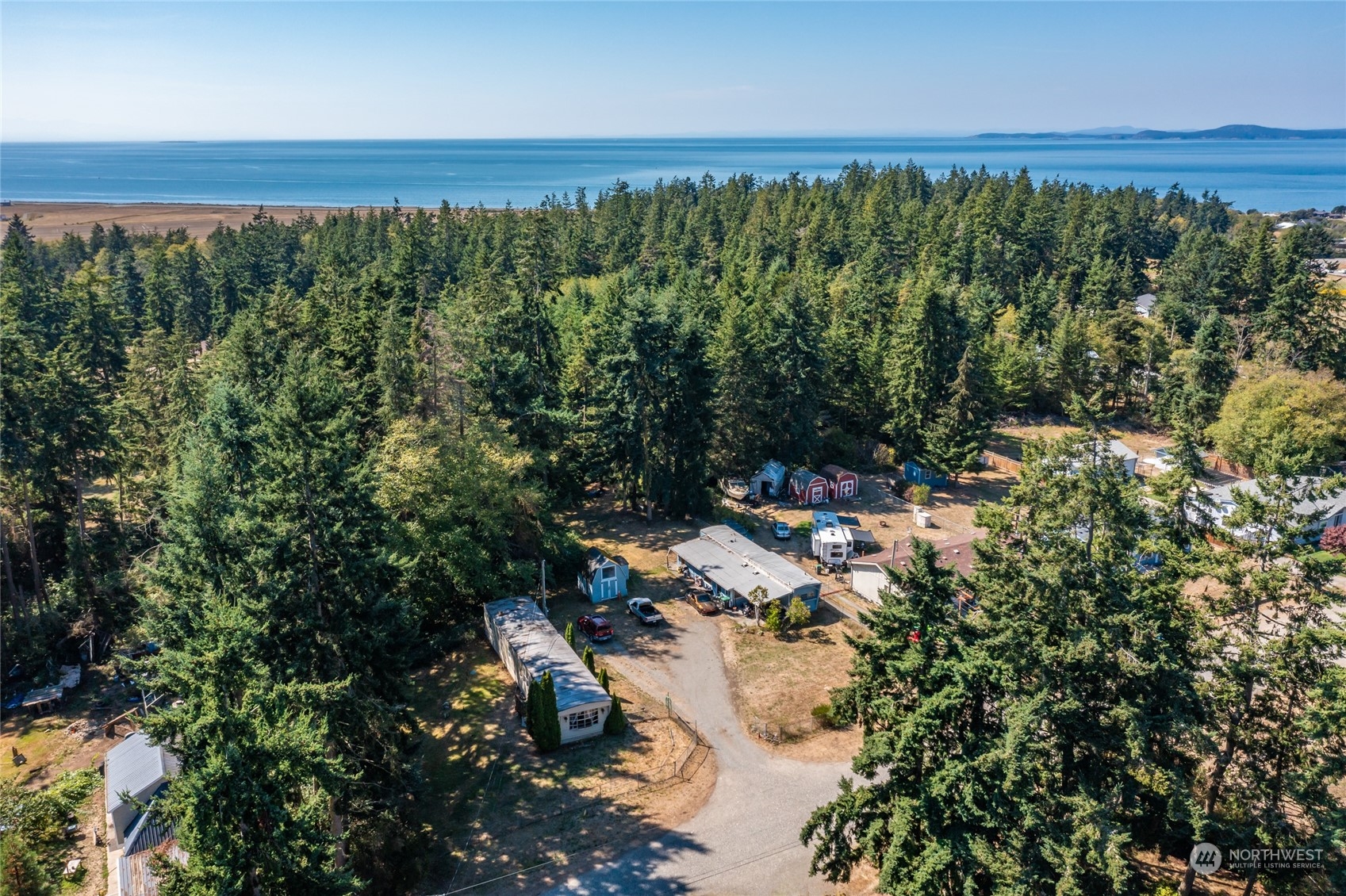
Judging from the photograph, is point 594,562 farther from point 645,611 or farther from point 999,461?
point 999,461

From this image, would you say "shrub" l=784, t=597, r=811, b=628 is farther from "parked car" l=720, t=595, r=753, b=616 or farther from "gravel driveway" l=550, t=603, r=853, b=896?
"gravel driveway" l=550, t=603, r=853, b=896

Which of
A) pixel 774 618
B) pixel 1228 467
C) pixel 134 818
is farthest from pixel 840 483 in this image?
pixel 134 818

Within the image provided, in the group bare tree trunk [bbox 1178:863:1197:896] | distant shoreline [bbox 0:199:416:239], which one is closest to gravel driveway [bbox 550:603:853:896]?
bare tree trunk [bbox 1178:863:1197:896]

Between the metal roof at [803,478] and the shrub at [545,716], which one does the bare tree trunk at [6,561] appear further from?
the metal roof at [803,478]

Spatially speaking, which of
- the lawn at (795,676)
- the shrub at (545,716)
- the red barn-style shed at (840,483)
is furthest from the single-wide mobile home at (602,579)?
the red barn-style shed at (840,483)

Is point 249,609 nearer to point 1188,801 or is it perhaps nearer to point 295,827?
point 295,827

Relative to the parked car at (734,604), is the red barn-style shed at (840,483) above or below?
above
